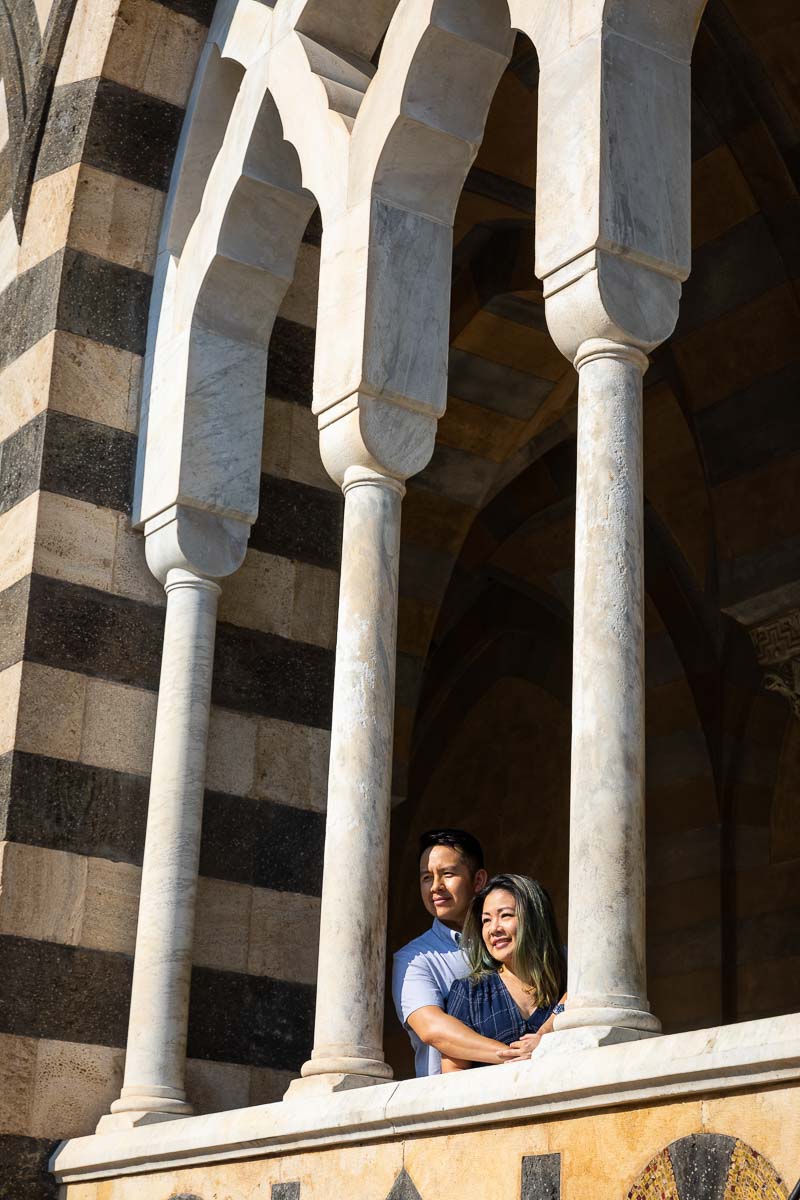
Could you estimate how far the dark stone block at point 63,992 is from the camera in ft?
17.5

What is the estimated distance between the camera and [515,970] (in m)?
4.27

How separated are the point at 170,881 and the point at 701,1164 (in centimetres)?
243

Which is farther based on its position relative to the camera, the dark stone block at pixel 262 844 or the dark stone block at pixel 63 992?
the dark stone block at pixel 262 844

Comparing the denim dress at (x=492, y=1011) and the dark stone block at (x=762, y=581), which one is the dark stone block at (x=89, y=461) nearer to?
the denim dress at (x=492, y=1011)

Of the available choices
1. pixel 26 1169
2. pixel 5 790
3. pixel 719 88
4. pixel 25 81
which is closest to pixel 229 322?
pixel 25 81

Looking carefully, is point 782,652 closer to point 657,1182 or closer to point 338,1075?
point 338,1075

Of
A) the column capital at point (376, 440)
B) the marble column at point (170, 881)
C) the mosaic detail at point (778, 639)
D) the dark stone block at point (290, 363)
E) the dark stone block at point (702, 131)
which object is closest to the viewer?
the column capital at point (376, 440)

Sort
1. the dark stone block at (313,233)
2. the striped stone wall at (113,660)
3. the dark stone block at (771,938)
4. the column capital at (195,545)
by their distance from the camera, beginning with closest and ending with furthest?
1. the striped stone wall at (113,660)
2. the column capital at (195,545)
3. the dark stone block at (313,233)
4. the dark stone block at (771,938)

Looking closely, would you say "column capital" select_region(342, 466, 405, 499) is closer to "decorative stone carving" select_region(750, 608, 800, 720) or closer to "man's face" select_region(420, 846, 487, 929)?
"man's face" select_region(420, 846, 487, 929)

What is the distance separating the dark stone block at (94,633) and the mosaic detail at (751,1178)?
317 cm

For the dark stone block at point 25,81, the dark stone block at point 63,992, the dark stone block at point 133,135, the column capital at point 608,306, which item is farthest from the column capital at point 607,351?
the dark stone block at point 25,81

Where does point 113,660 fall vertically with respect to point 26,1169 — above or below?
above

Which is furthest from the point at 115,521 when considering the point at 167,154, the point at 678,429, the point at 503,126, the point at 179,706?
the point at 678,429

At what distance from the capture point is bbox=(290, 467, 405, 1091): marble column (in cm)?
436
